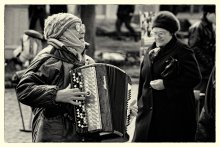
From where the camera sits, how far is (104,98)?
16.6ft

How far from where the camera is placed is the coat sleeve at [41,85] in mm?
4844

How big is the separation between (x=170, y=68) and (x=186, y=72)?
0.57 feet

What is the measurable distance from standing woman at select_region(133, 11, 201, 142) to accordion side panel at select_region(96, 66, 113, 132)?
38.4 inches

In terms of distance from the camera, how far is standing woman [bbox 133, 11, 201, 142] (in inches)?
235

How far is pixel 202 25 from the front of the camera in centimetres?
826

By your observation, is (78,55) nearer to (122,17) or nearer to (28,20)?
(28,20)

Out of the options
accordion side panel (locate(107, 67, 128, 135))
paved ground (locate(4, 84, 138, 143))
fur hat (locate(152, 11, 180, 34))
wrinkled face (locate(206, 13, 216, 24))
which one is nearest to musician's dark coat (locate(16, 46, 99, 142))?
accordion side panel (locate(107, 67, 128, 135))

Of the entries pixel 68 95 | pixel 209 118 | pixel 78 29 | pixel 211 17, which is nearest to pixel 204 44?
pixel 211 17

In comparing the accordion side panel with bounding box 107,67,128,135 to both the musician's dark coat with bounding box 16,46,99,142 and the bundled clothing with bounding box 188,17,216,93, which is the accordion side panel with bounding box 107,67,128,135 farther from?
the bundled clothing with bounding box 188,17,216,93

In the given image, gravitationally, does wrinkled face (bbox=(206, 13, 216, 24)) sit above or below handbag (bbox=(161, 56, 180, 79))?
above

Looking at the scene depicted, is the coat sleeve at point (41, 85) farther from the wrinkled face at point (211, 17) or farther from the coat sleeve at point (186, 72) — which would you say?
the wrinkled face at point (211, 17)

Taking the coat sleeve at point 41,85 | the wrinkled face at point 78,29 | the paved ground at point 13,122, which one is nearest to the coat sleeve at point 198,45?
the paved ground at point 13,122
